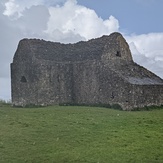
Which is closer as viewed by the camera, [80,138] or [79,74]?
[80,138]

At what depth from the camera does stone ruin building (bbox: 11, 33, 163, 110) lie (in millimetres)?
33094

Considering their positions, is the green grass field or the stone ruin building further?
the stone ruin building

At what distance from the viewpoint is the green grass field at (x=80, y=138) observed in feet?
52.6

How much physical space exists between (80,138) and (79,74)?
18.2m

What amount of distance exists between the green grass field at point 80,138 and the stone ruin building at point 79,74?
7717 millimetres

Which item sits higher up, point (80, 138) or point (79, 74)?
point (79, 74)

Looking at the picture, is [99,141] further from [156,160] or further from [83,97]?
[83,97]

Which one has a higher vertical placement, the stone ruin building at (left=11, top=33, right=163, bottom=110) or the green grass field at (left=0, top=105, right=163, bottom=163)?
the stone ruin building at (left=11, top=33, right=163, bottom=110)

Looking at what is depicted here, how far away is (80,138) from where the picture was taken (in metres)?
18.7

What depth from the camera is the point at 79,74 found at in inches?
1438

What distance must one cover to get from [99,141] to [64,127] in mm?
3228

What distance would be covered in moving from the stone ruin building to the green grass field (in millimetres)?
7717

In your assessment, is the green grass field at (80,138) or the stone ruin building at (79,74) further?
the stone ruin building at (79,74)

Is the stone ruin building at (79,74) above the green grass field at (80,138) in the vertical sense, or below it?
above
